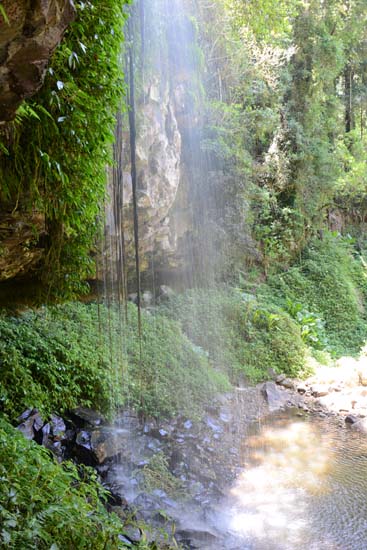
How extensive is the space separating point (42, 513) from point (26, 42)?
251 cm

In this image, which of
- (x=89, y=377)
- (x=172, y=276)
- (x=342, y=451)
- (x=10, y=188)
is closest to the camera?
(x=10, y=188)

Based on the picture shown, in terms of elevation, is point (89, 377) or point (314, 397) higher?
point (89, 377)

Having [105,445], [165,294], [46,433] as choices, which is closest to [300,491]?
[105,445]

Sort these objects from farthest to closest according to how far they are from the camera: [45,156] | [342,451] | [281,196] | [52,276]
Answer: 1. [281,196]
2. [342,451]
3. [52,276]
4. [45,156]

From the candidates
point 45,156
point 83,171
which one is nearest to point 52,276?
point 83,171

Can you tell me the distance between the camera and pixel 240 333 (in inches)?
444

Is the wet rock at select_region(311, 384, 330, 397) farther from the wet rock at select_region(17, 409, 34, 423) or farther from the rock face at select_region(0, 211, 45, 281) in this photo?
the rock face at select_region(0, 211, 45, 281)

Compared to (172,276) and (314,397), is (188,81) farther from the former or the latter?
(314,397)

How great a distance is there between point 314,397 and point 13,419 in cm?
702

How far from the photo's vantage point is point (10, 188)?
9.88ft

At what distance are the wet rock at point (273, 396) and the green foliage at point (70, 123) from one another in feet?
23.8

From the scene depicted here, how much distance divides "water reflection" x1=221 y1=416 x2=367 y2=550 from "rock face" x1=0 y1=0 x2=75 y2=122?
4897mm

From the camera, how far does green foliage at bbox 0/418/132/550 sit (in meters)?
2.40

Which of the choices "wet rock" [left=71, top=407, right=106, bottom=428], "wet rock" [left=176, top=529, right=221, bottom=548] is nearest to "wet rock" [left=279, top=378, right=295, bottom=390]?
"wet rock" [left=71, top=407, right=106, bottom=428]
